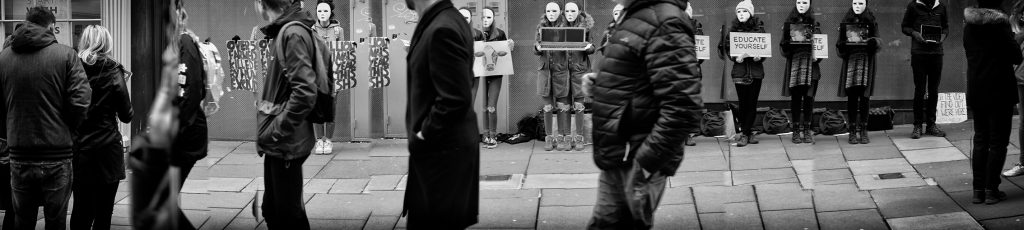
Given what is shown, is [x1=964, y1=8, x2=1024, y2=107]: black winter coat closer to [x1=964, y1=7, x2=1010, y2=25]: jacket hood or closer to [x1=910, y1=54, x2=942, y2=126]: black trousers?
[x1=964, y1=7, x2=1010, y2=25]: jacket hood

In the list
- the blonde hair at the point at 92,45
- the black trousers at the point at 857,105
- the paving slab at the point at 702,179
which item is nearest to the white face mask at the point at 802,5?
the black trousers at the point at 857,105

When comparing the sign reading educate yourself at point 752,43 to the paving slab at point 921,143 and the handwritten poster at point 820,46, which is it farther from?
the paving slab at point 921,143

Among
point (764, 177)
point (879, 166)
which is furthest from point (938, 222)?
point (879, 166)

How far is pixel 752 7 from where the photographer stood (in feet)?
39.7

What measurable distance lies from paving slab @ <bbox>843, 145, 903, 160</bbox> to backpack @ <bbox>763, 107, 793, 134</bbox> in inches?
50.6

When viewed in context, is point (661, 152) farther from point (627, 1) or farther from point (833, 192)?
point (833, 192)

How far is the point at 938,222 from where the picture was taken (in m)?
7.52

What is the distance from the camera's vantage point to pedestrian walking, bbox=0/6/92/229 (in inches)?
256

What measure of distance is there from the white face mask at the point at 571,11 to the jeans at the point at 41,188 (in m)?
6.34

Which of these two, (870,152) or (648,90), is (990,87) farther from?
(648,90)

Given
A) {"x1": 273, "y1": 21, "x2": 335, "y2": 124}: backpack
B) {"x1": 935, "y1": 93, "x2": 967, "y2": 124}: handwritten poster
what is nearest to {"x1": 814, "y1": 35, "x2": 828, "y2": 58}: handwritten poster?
{"x1": 935, "y1": 93, "x2": 967, "y2": 124}: handwritten poster

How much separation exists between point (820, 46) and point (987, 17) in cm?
419

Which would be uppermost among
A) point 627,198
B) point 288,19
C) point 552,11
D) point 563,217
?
point 552,11

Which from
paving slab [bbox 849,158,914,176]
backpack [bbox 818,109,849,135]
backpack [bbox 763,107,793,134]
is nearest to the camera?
paving slab [bbox 849,158,914,176]
